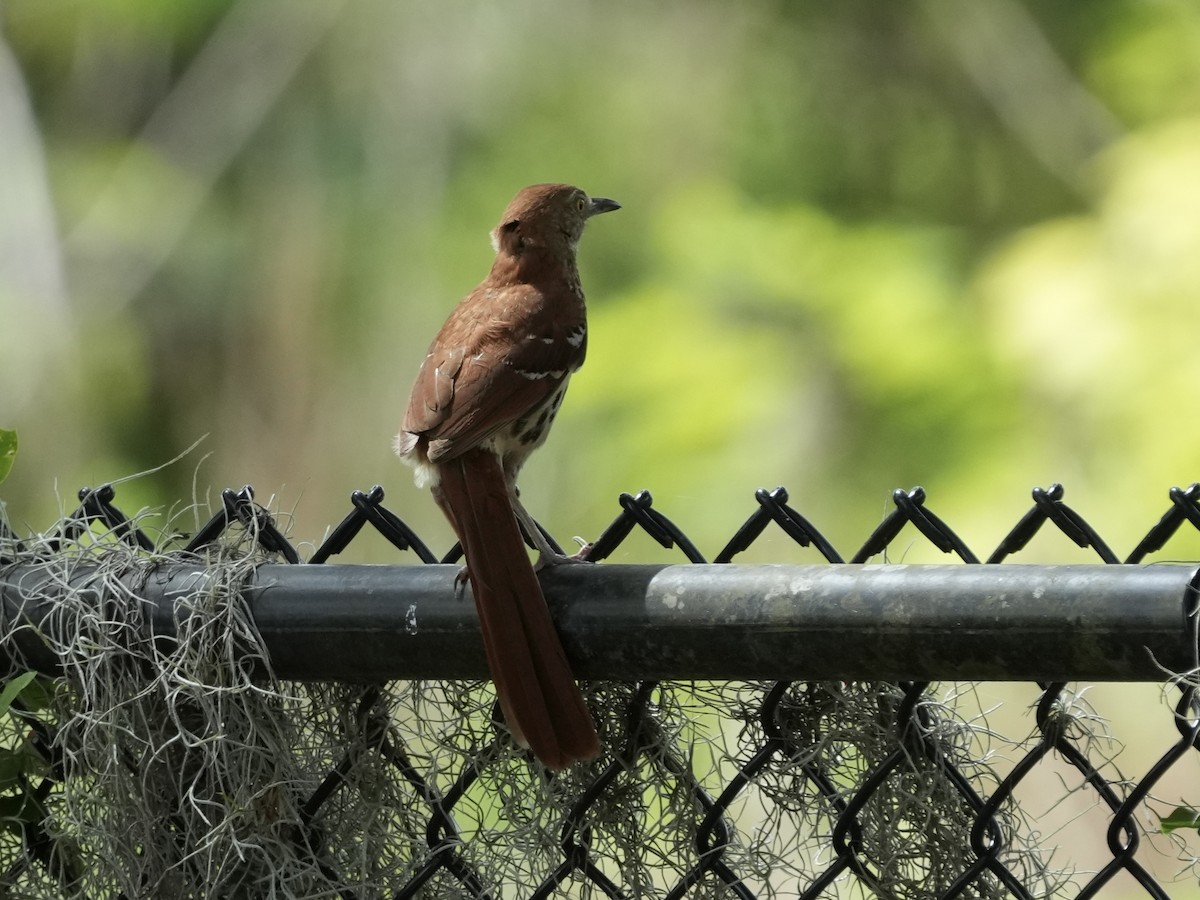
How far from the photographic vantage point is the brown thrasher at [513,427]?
1.60 meters

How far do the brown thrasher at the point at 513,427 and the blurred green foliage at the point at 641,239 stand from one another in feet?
13.4

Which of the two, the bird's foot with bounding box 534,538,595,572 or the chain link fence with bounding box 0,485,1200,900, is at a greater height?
the bird's foot with bounding box 534,538,595,572

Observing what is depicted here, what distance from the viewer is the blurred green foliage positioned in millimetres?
7312

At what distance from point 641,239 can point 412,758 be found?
289 inches

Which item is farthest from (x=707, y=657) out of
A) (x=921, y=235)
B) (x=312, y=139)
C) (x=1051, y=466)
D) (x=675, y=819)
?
(x=312, y=139)

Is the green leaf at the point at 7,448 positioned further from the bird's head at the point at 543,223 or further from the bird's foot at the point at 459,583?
the bird's head at the point at 543,223

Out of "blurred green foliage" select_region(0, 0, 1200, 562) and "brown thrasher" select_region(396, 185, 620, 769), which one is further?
"blurred green foliage" select_region(0, 0, 1200, 562)

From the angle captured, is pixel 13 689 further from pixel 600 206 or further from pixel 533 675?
pixel 600 206

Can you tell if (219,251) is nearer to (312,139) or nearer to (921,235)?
(312,139)

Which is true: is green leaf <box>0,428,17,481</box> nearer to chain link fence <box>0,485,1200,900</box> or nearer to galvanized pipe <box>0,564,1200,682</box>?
chain link fence <box>0,485,1200,900</box>

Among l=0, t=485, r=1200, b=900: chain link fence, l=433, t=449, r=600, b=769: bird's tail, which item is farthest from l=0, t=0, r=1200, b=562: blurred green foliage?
l=433, t=449, r=600, b=769: bird's tail

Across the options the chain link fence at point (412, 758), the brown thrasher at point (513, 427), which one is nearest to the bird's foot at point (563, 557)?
the brown thrasher at point (513, 427)

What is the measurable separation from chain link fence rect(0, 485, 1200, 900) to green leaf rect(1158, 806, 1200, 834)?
0.10 m

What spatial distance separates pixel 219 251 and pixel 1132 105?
5938mm
